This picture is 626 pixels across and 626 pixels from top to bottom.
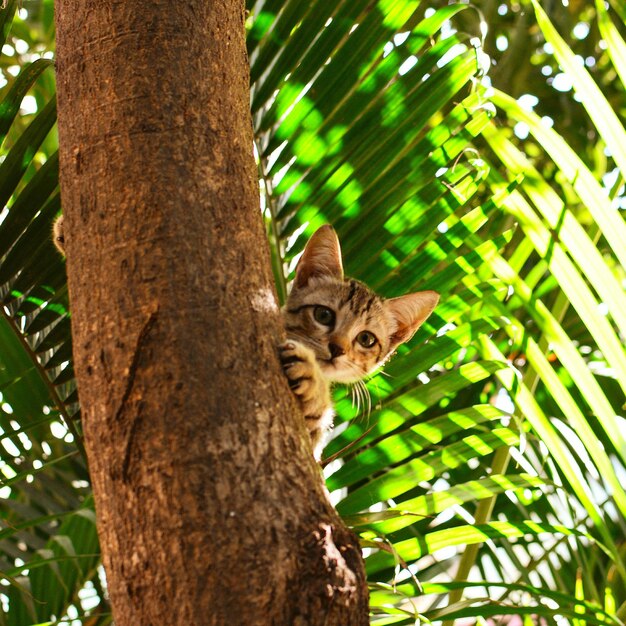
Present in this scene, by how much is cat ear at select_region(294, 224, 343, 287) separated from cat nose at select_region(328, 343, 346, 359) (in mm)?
199

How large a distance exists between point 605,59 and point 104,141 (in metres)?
3.04

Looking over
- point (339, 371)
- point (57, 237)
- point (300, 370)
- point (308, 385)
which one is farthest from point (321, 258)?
point (300, 370)

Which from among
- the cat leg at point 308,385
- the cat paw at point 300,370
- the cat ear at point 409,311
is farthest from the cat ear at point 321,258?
the cat paw at point 300,370

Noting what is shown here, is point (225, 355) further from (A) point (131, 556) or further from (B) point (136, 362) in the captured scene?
(A) point (131, 556)

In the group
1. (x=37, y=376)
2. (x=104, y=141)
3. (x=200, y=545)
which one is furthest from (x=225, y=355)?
(x=37, y=376)

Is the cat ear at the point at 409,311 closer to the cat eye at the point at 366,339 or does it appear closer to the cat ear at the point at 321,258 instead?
the cat eye at the point at 366,339

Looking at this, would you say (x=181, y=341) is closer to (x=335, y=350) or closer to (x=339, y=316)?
(x=335, y=350)

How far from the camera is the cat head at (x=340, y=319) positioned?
216 cm

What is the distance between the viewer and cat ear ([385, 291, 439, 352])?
6.42 feet

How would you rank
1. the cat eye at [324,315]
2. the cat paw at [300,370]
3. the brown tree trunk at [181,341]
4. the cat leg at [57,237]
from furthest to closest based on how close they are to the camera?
1. the cat eye at [324,315]
2. the cat leg at [57,237]
3. the cat paw at [300,370]
4. the brown tree trunk at [181,341]

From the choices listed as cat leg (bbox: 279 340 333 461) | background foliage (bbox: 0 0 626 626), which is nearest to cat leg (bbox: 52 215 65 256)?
background foliage (bbox: 0 0 626 626)

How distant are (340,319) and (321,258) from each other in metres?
0.34

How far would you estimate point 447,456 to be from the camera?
1.80 meters

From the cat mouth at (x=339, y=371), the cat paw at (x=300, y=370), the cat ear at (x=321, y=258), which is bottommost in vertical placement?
the cat paw at (x=300, y=370)
